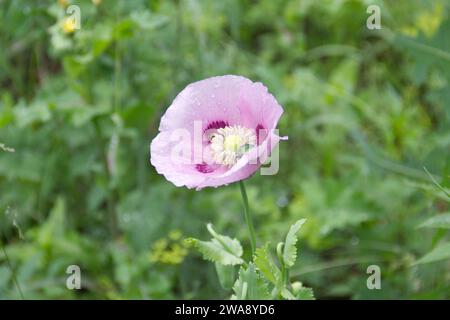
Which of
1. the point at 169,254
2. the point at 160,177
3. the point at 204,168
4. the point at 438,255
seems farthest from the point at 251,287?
the point at 160,177

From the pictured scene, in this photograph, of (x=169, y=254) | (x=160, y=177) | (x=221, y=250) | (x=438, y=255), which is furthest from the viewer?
(x=160, y=177)

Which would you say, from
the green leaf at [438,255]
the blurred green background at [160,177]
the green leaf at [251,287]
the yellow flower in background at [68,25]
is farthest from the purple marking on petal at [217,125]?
the yellow flower in background at [68,25]

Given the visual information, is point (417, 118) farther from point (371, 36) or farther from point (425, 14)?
point (371, 36)

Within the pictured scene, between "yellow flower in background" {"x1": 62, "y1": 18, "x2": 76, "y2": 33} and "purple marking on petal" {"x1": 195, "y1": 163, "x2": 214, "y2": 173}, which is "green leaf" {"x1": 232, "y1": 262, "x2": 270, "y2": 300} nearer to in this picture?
"purple marking on petal" {"x1": 195, "y1": 163, "x2": 214, "y2": 173}

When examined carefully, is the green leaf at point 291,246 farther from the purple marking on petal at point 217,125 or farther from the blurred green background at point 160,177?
the blurred green background at point 160,177

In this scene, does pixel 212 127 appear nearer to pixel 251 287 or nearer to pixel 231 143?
pixel 231 143

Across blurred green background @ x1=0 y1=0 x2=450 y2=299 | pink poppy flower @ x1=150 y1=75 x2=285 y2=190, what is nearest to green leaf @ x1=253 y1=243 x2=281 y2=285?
pink poppy flower @ x1=150 y1=75 x2=285 y2=190

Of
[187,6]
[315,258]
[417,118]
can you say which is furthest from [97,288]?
[417,118]
